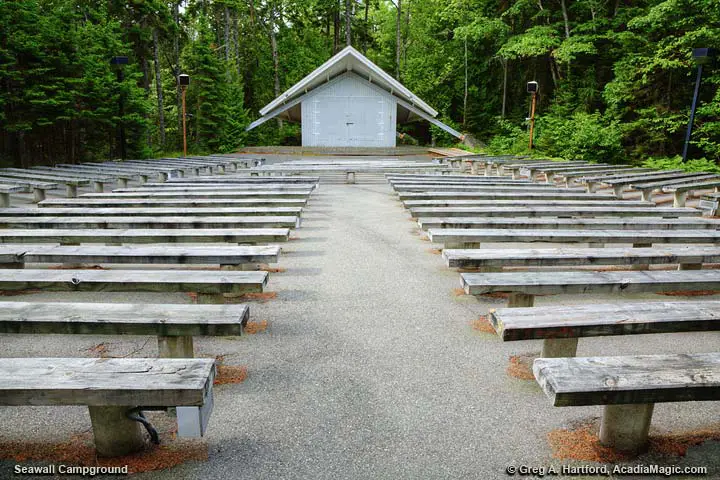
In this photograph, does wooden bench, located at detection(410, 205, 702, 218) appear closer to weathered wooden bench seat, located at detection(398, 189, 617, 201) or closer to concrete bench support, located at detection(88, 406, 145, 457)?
weathered wooden bench seat, located at detection(398, 189, 617, 201)

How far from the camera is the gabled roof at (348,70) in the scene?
25406 millimetres

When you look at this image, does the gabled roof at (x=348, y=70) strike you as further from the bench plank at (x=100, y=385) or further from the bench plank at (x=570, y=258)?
the bench plank at (x=100, y=385)

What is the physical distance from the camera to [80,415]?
8.69ft

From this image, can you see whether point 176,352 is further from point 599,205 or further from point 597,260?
point 599,205

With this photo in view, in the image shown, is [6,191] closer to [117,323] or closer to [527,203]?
[117,323]

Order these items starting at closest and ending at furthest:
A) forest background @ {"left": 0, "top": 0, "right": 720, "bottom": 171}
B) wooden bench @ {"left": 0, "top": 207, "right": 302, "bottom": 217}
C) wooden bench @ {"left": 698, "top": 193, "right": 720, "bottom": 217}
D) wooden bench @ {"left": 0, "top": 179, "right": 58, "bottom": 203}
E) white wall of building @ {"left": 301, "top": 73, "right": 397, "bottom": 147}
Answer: wooden bench @ {"left": 0, "top": 207, "right": 302, "bottom": 217}, wooden bench @ {"left": 698, "top": 193, "right": 720, "bottom": 217}, wooden bench @ {"left": 0, "top": 179, "right": 58, "bottom": 203}, forest background @ {"left": 0, "top": 0, "right": 720, "bottom": 171}, white wall of building @ {"left": 301, "top": 73, "right": 397, "bottom": 147}

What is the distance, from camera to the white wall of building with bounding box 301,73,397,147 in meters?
28.2

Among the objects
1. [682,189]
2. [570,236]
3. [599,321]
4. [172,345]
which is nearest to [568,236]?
[570,236]

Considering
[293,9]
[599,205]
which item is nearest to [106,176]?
[599,205]

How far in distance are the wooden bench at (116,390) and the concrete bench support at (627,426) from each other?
77.8 inches

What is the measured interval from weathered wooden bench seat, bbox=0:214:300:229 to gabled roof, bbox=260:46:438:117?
21062 mm

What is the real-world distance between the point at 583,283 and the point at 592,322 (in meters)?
0.87

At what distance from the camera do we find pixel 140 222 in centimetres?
573

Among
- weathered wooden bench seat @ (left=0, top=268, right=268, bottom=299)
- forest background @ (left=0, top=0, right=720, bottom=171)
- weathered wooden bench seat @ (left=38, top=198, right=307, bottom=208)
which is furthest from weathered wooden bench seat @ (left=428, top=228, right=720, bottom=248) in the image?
forest background @ (left=0, top=0, right=720, bottom=171)
